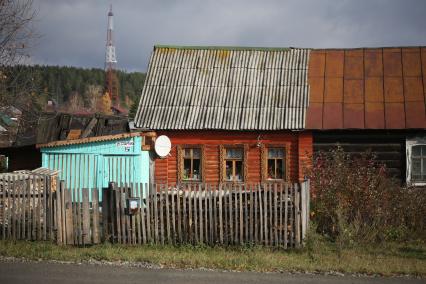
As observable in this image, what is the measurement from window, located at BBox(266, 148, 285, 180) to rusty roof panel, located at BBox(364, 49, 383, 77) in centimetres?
461

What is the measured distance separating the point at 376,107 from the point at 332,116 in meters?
1.58

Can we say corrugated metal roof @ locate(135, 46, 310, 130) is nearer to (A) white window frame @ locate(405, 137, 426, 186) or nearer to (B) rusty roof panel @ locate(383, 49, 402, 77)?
(B) rusty roof panel @ locate(383, 49, 402, 77)

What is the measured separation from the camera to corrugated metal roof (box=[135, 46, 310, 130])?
714 inches

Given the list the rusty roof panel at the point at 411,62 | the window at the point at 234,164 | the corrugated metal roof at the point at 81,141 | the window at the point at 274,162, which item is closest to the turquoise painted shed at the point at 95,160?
the corrugated metal roof at the point at 81,141

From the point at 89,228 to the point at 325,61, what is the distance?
12568 millimetres

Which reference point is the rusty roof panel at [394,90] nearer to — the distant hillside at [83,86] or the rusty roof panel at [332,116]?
the rusty roof panel at [332,116]

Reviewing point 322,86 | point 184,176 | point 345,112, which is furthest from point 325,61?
point 184,176

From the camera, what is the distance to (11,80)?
14602 millimetres

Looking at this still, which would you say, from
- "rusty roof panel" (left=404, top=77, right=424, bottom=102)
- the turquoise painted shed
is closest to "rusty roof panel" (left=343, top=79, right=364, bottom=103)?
"rusty roof panel" (left=404, top=77, right=424, bottom=102)

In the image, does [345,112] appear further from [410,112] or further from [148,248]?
[148,248]

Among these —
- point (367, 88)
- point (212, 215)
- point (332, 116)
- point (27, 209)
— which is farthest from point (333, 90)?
point (27, 209)

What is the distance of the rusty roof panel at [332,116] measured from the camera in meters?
17.5

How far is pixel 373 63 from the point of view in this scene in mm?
19688

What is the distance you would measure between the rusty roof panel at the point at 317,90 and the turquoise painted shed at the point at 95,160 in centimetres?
644
